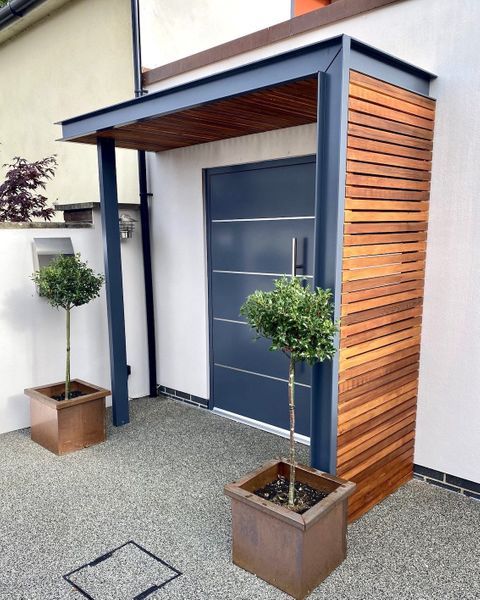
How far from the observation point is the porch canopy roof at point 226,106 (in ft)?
7.60

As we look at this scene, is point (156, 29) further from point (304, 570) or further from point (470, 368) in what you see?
→ point (304, 570)

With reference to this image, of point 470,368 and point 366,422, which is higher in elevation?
point 470,368

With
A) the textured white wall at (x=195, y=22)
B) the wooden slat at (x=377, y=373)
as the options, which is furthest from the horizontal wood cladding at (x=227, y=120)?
the wooden slat at (x=377, y=373)

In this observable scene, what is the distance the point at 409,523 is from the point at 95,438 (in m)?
2.32

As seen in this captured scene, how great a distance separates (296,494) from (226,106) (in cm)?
217

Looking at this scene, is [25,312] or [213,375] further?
[213,375]

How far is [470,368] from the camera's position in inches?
114

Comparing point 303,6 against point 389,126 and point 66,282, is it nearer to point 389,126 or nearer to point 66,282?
point 389,126

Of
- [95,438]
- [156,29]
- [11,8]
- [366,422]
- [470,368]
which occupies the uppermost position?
[11,8]

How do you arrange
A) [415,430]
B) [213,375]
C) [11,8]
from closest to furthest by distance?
[415,430] < [213,375] < [11,8]

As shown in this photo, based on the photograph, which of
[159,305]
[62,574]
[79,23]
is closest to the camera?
[62,574]

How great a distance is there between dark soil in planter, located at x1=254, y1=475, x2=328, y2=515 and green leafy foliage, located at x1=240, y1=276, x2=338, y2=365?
684 millimetres

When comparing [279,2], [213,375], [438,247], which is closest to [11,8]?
[279,2]

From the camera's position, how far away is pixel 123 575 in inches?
90.7
